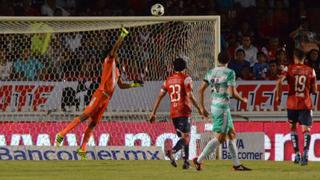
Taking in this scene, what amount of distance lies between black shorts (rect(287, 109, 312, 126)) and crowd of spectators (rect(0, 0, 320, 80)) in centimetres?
611

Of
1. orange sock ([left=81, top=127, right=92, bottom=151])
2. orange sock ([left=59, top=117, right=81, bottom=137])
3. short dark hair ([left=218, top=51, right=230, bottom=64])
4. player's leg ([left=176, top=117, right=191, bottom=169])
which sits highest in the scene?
short dark hair ([left=218, top=51, right=230, bottom=64])

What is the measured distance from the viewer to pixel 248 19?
30.7 m

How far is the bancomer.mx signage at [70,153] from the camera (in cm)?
2383

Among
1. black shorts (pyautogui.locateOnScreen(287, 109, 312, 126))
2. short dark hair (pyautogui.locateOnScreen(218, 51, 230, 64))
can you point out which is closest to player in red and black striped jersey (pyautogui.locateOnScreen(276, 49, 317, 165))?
black shorts (pyautogui.locateOnScreen(287, 109, 312, 126))

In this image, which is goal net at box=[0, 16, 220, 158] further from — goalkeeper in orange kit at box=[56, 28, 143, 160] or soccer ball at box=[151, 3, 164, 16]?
goalkeeper in orange kit at box=[56, 28, 143, 160]

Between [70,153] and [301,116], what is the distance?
5.93m

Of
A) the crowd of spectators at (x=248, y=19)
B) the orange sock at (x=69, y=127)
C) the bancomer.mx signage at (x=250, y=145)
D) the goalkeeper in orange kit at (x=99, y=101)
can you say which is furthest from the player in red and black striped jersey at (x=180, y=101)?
the crowd of spectators at (x=248, y=19)

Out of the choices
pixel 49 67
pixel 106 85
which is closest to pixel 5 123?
pixel 49 67

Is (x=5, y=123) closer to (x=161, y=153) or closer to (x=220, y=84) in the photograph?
(x=161, y=153)

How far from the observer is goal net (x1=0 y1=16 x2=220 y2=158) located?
24.1 meters

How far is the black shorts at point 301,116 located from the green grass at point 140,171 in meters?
0.80

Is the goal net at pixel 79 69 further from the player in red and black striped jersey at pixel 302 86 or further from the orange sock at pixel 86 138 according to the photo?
the player in red and black striped jersey at pixel 302 86

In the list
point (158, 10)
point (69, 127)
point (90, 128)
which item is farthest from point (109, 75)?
point (158, 10)

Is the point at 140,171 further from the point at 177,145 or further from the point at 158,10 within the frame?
the point at 158,10
